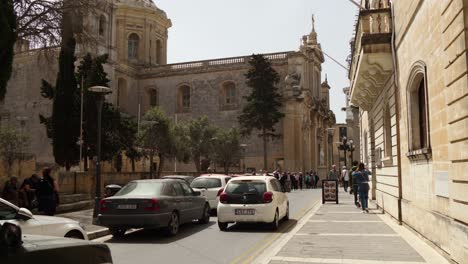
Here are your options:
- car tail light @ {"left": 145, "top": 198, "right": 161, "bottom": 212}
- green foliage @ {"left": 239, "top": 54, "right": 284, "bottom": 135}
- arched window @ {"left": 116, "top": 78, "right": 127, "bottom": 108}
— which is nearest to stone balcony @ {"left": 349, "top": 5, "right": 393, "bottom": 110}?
car tail light @ {"left": 145, "top": 198, "right": 161, "bottom": 212}

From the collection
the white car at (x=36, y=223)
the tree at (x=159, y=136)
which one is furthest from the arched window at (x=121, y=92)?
the white car at (x=36, y=223)

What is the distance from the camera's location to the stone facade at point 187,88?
49.5m

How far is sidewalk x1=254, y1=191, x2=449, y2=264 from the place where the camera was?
27.2ft

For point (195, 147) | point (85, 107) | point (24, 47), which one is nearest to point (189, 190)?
point (24, 47)

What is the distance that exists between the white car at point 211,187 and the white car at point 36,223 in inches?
369

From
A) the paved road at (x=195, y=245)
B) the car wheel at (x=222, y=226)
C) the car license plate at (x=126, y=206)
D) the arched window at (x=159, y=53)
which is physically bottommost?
the paved road at (x=195, y=245)

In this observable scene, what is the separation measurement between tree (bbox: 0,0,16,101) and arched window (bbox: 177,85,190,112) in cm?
4203

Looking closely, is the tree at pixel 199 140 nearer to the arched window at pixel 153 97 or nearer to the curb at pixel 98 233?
the arched window at pixel 153 97

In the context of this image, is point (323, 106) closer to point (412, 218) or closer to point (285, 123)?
point (285, 123)

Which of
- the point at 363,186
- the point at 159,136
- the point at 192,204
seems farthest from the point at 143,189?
the point at 159,136

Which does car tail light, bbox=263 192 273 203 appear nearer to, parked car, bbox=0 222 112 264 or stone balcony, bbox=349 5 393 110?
stone balcony, bbox=349 5 393 110

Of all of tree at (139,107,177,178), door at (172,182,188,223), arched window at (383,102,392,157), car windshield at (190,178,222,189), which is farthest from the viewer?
tree at (139,107,177,178)

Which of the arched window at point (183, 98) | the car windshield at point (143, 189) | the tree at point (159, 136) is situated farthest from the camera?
the arched window at point (183, 98)

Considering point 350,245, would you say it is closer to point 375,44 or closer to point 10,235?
point 375,44
